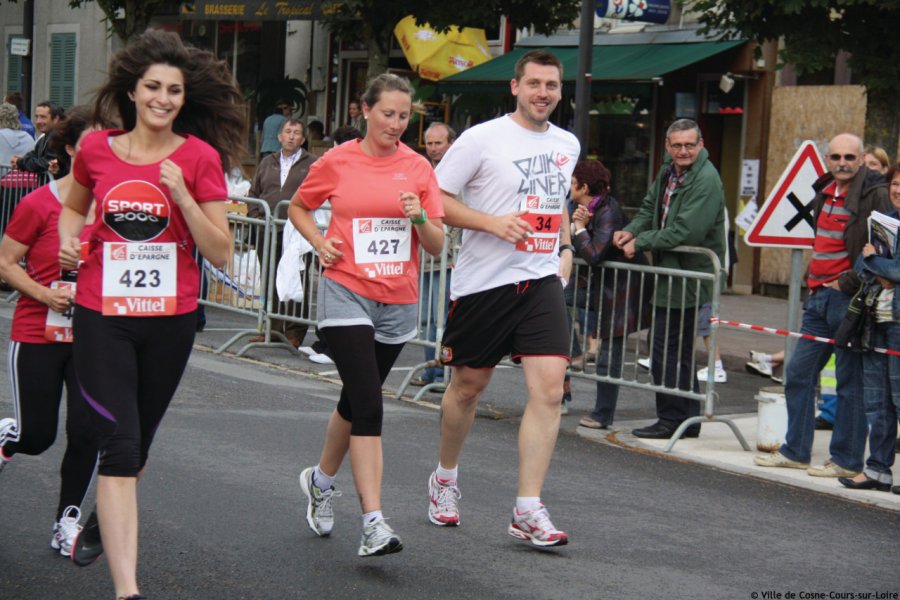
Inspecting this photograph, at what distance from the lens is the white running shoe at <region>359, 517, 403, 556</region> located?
5320 mm

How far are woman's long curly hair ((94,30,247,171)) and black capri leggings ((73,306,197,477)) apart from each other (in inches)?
28.2

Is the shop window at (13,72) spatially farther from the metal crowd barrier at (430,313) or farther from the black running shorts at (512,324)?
the black running shorts at (512,324)

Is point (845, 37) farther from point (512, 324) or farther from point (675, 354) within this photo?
point (512, 324)

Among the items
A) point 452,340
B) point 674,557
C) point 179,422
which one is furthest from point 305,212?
point 179,422

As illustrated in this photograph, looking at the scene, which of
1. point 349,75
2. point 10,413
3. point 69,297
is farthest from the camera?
point 349,75

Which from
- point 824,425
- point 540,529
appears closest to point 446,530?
point 540,529

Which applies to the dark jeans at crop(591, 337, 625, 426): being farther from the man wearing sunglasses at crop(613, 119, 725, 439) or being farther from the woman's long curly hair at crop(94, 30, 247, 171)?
the woman's long curly hair at crop(94, 30, 247, 171)

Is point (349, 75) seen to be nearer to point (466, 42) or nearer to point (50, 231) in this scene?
point (466, 42)

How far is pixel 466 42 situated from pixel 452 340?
16723mm

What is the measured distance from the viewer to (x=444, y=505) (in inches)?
241

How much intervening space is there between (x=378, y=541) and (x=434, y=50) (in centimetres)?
1705

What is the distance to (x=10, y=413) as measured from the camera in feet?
26.7

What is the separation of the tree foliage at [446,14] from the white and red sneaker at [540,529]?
13.5 meters

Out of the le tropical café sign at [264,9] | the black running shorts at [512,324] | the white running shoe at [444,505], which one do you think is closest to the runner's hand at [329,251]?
the black running shorts at [512,324]
